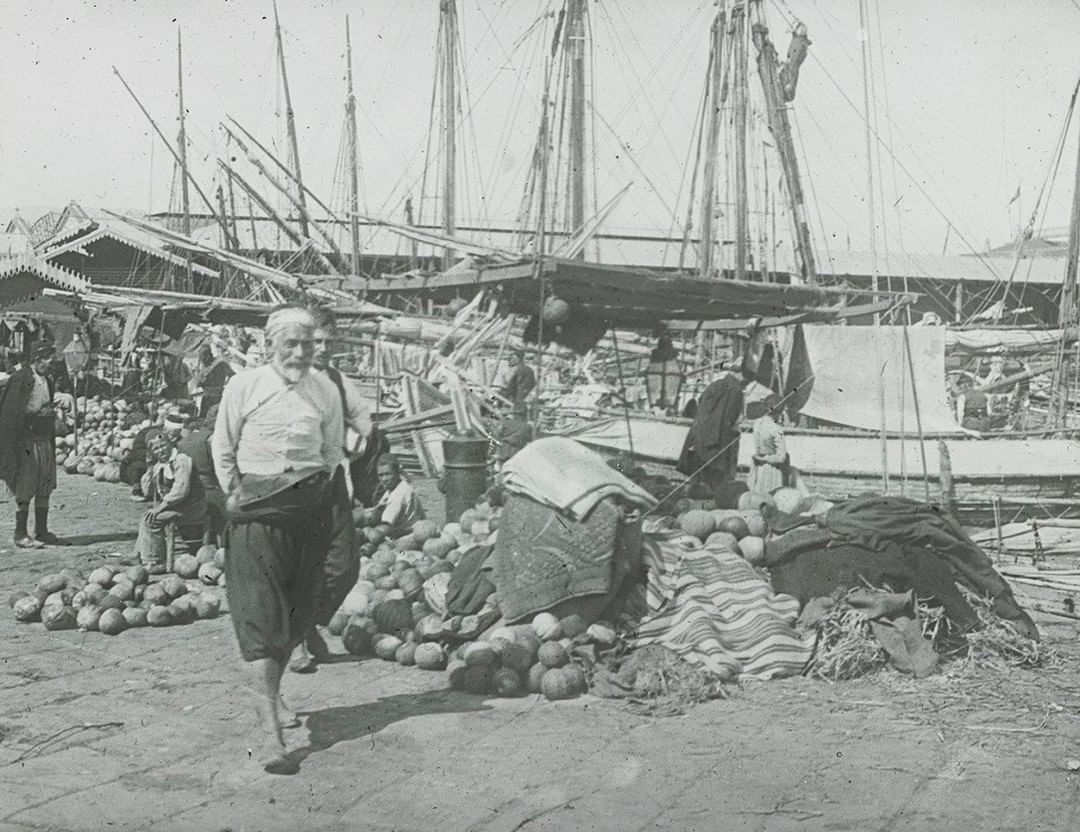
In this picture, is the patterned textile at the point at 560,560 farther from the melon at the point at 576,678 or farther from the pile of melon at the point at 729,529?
the pile of melon at the point at 729,529

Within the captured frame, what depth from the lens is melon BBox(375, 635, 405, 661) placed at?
5875mm

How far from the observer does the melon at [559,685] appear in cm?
520

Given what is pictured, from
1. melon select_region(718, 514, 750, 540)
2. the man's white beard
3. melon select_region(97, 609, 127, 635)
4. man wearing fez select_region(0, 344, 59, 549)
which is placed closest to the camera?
the man's white beard

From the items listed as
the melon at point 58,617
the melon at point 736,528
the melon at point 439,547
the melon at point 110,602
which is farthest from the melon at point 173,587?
the melon at point 736,528

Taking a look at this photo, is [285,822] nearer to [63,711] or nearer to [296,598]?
[296,598]

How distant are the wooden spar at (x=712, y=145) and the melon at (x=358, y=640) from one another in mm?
17731

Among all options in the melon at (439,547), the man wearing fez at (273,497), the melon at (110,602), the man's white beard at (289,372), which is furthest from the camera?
the melon at (439,547)

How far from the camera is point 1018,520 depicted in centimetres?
1220

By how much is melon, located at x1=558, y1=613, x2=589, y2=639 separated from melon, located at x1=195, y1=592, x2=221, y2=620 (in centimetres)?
248

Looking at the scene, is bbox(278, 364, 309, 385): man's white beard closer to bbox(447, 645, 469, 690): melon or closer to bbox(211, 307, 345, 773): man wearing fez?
bbox(211, 307, 345, 773): man wearing fez

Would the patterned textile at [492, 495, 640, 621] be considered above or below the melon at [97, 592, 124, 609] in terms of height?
above

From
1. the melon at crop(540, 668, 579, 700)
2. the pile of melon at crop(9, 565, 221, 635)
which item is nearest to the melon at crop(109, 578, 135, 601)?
the pile of melon at crop(9, 565, 221, 635)

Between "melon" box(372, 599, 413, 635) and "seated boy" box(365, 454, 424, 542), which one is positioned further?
"seated boy" box(365, 454, 424, 542)

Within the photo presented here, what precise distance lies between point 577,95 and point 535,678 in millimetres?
18106
